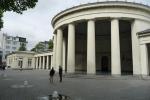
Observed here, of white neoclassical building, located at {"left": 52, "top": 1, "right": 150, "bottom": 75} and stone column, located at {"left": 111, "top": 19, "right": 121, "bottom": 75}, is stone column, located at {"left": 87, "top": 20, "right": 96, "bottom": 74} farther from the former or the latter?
stone column, located at {"left": 111, "top": 19, "right": 121, "bottom": 75}

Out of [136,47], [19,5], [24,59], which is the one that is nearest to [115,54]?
[136,47]

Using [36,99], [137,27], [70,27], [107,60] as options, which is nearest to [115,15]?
[137,27]

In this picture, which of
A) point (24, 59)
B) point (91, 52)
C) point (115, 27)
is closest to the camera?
point (115, 27)

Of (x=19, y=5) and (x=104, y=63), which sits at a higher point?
(x=19, y=5)

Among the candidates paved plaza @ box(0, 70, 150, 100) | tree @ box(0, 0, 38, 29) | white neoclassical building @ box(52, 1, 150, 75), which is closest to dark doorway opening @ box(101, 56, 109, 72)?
white neoclassical building @ box(52, 1, 150, 75)

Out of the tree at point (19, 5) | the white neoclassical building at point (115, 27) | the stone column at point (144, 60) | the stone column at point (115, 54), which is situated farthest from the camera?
the white neoclassical building at point (115, 27)

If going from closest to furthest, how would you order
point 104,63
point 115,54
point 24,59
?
point 115,54, point 104,63, point 24,59

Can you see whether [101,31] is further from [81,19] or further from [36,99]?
[36,99]

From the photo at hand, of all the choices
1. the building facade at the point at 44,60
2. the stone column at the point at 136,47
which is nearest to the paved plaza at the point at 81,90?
the stone column at the point at 136,47

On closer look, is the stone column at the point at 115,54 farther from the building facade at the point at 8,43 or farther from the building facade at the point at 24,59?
the building facade at the point at 8,43

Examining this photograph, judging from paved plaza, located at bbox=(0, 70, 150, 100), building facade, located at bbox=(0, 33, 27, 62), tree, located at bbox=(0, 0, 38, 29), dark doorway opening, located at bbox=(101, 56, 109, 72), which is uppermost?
building facade, located at bbox=(0, 33, 27, 62)

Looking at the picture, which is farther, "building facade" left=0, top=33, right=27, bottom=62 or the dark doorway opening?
"building facade" left=0, top=33, right=27, bottom=62

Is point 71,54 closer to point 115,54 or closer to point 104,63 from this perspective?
point 115,54

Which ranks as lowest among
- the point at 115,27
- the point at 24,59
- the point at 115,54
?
the point at 115,54
